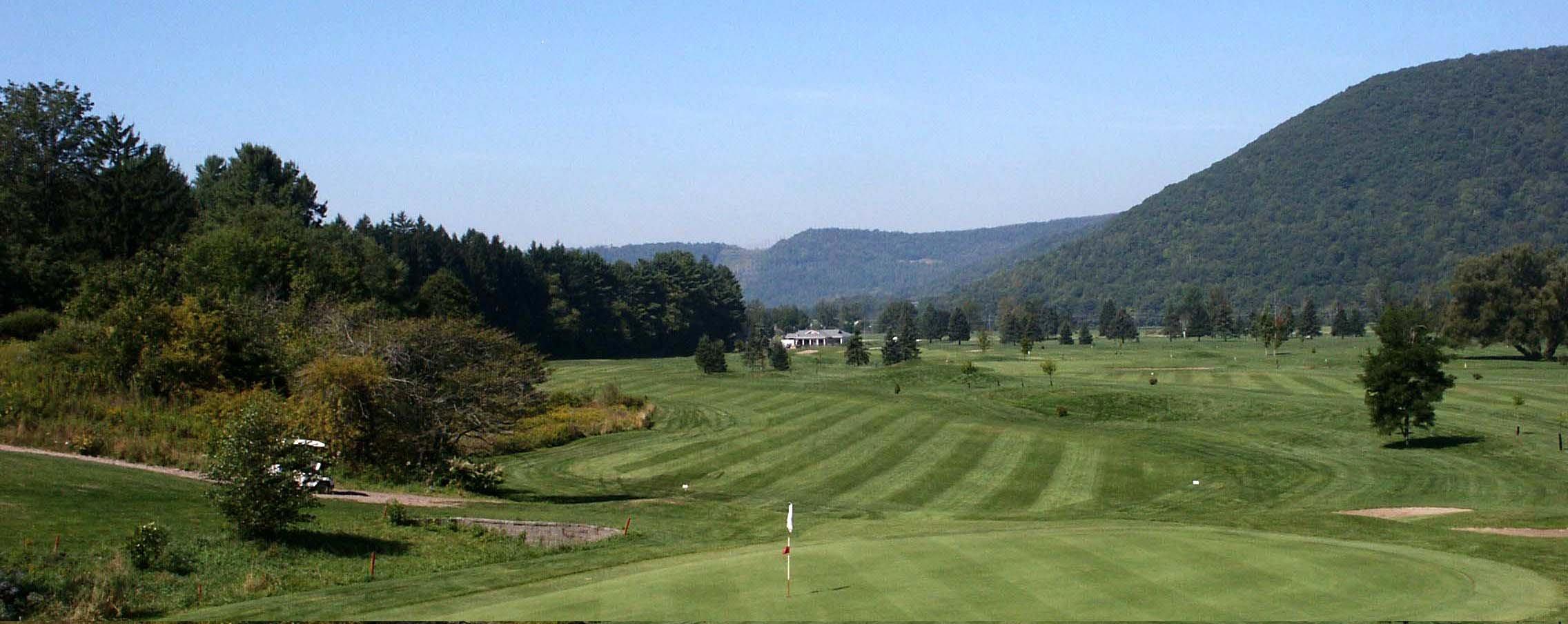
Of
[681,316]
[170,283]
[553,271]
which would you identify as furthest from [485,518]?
[681,316]

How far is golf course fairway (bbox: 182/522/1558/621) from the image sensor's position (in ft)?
52.7

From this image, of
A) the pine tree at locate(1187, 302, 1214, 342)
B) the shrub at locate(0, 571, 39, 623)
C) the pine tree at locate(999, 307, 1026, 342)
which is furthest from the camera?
the pine tree at locate(999, 307, 1026, 342)

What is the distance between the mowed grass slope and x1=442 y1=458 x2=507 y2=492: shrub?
5.07 ft

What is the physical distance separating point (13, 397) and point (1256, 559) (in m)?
35.7

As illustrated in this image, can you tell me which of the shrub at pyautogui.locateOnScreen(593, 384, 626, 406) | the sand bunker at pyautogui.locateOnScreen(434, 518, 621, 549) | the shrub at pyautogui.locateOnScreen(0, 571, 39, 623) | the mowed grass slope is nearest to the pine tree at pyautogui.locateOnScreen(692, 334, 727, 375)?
the mowed grass slope

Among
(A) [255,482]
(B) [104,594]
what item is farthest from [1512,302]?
(B) [104,594]

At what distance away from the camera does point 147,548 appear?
21.4 metres

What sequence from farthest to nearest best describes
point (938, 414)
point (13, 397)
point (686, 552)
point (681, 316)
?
point (681, 316), point (938, 414), point (13, 397), point (686, 552)

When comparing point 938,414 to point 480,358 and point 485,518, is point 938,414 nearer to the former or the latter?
point 480,358

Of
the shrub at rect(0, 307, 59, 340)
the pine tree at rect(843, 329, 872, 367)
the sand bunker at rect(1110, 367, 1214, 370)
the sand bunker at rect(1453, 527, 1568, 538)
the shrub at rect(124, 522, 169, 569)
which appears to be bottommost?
the sand bunker at rect(1453, 527, 1568, 538)

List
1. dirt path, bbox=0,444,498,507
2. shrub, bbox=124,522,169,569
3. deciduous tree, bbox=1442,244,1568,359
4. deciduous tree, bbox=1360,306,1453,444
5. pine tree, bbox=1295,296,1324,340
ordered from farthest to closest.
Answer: pine tree, bbox=1295,296,1324,340 → deciduous tree, bbox=1442,244,1568,359 → deciduous tree, bbox=1360,306,1453,444 → dirt path, bbox=0,444,498,507 → shrub, bbox=124,522,169,569

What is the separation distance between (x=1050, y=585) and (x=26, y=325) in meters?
51.4

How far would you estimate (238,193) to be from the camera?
9294cm

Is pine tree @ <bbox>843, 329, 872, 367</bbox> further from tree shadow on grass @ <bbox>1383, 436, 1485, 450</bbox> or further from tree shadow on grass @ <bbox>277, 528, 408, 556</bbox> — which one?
tree shadow on grass @ <bbox>277, 528, 408, 556</bbox>
